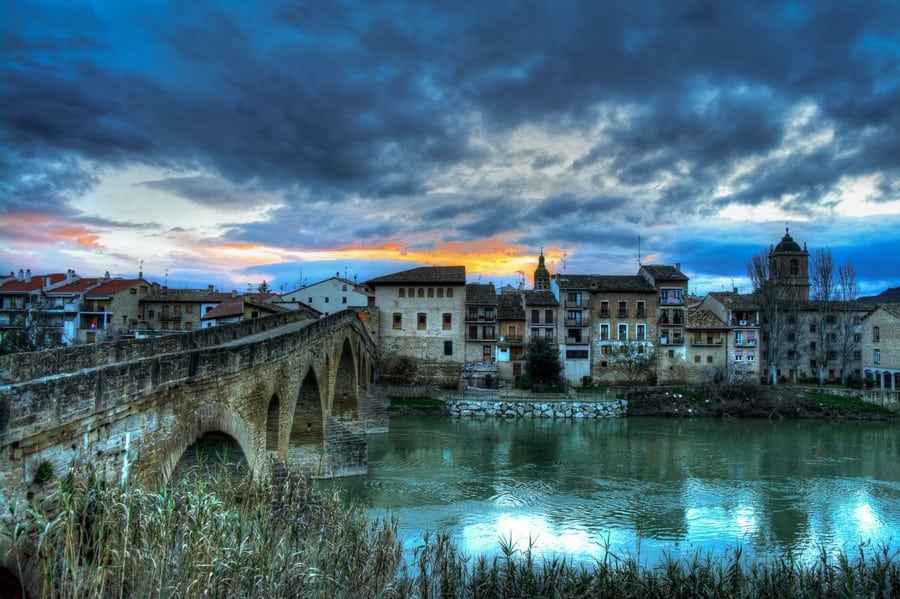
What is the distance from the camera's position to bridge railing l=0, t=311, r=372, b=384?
882 cm

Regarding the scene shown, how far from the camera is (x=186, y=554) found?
639 cm

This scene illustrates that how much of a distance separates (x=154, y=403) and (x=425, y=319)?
41431 mm

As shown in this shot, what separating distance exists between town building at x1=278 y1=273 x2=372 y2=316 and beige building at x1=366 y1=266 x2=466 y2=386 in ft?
12.1

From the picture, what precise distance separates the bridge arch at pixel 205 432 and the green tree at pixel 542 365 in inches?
1383

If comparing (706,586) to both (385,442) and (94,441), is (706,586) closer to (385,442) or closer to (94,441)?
(94,441)

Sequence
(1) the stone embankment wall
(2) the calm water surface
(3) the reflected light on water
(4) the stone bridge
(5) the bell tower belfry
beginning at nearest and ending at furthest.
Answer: (4) the stone bridge
(3) the reflected light on water
(2) the calm water surface
(1) the stone embankment wall
(5) the bell tower belfry

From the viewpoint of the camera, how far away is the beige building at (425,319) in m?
49.0

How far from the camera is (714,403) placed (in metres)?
43.1

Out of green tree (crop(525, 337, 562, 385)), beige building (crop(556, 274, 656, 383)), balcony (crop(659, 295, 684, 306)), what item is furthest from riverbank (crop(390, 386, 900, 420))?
balcony (crop(659, 295, 684, 306))

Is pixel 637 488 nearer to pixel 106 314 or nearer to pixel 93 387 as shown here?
pixel 93 387

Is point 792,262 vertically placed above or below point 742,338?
above

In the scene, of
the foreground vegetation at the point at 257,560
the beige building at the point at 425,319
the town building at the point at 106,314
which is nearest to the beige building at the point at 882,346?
the beige building at the point at 425,319

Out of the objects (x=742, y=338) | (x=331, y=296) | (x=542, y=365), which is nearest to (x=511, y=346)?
(x=542, y=365)

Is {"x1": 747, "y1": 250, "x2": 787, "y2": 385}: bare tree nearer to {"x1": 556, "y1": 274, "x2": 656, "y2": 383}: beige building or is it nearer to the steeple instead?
{"x1": 556, "y1": 274, "x2": 656, "y2": 383}: beige building
